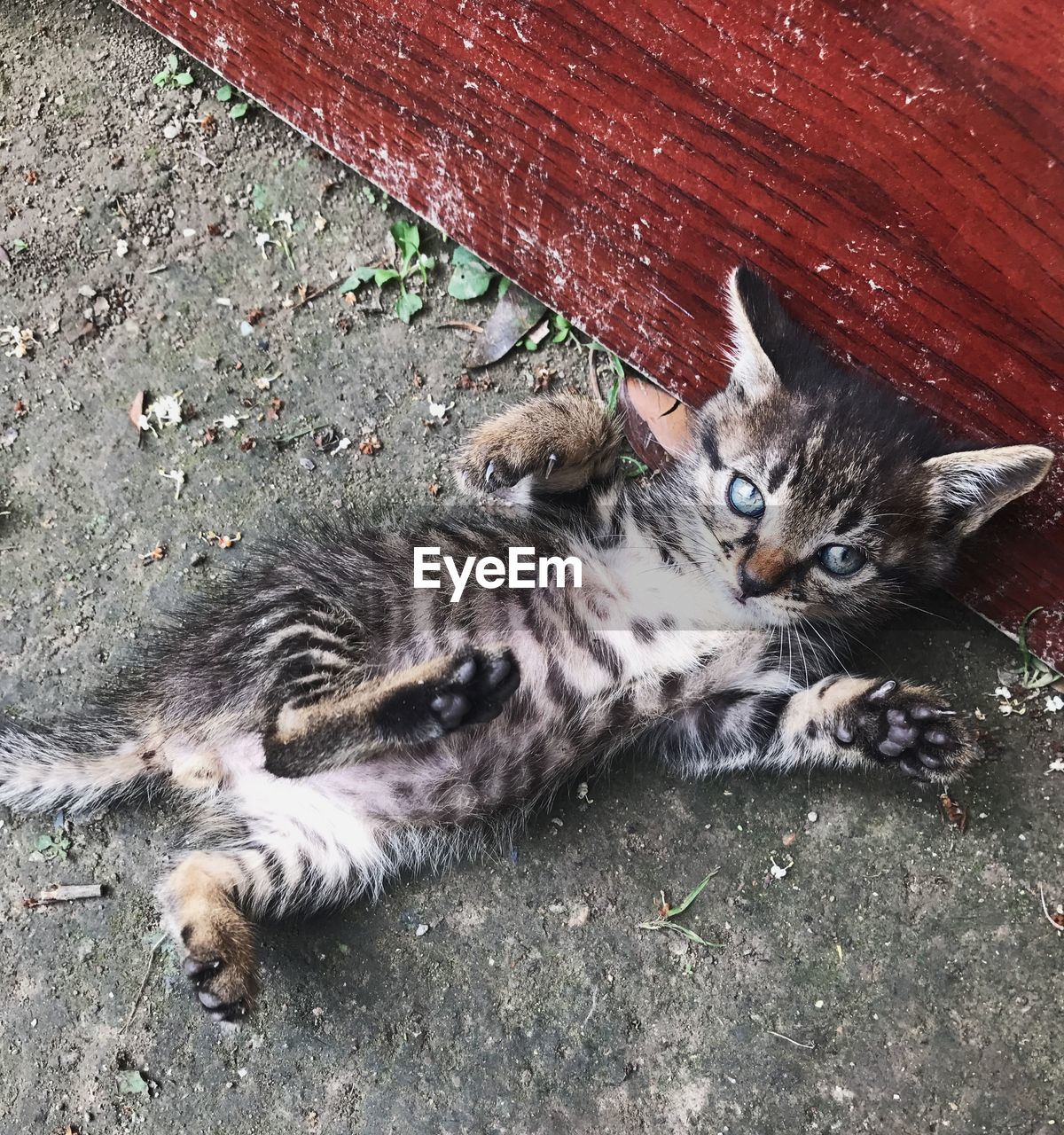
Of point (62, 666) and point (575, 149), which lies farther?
point (62, 666)

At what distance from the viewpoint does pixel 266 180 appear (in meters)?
3.20

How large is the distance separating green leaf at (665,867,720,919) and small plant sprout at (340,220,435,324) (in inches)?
81.7

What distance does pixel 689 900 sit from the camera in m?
2.70

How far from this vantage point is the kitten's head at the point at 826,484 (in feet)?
7.49

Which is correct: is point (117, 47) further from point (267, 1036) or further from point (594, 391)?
point (267, 1036)

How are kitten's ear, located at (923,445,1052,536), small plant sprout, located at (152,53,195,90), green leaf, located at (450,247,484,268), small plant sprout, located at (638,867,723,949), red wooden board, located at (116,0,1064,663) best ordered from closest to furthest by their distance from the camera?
red wooden board, located at (116,0,1064,663) → kitten's ear, located at (923,445,1052,536) → small plant sprout, located at (638,867,723,949) → green leaf, located at (450,247,484,268) → small plant sprout, located at (152,53,195,90)

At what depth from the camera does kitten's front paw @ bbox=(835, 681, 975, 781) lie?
8.03ft

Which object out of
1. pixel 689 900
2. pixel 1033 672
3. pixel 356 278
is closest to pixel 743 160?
pixel 356 278

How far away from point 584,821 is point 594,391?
142 centimetres

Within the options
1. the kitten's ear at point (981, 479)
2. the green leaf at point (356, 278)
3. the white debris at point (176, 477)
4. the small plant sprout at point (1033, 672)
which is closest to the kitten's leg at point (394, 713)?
the white debris at point (176, 477)

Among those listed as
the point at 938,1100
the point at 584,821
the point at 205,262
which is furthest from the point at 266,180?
the point at 938,1100

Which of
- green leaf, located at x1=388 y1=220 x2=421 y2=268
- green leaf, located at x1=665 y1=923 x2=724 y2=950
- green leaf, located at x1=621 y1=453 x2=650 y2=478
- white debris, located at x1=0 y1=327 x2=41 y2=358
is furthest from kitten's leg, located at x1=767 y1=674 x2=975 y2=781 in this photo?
white debris, located at x1=0 y1=327 x2=41 y2=358

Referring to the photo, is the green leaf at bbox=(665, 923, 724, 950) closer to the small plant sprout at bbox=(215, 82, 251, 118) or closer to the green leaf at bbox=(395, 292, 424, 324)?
the green leaf at bbox=(395, 292, 424, 324)

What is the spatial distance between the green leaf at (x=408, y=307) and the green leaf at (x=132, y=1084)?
2.49 metres
